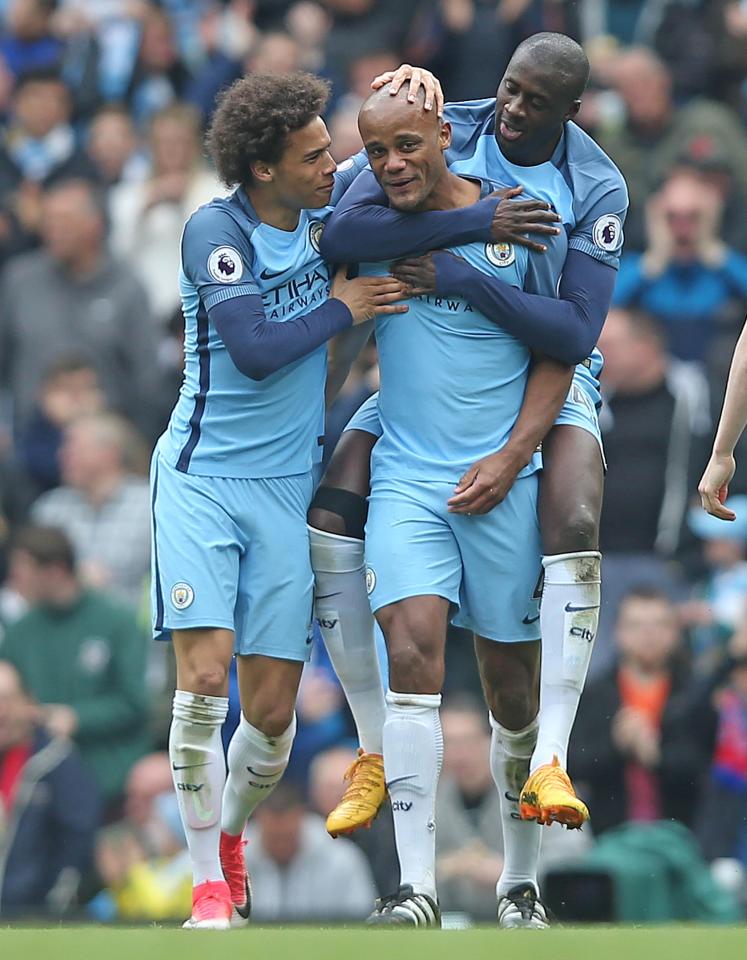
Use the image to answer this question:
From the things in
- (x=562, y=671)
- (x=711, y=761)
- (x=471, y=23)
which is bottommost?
(x=711, y=761)

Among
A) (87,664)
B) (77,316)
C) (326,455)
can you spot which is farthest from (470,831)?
(77,316)

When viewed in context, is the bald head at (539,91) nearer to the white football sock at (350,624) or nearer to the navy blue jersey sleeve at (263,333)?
the navy blue jersey sleeve at (263,333)

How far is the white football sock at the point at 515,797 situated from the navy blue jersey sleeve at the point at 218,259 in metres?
1.75

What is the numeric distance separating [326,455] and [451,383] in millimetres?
2578

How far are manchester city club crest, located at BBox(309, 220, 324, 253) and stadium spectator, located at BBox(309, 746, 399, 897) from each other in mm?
3581

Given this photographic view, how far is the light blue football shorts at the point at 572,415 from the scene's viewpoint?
7473mm

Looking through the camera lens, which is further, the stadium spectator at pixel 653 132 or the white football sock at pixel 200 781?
the stadium spectator at pixel 653 132

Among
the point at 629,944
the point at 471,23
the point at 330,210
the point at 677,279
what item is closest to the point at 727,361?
the point at 677,279

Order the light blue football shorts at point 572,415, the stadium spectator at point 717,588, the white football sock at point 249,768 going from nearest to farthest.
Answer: the light blue football shorts at point 572,415 → the white football sock at point 249,768 → the stadium spectator at point 717,588

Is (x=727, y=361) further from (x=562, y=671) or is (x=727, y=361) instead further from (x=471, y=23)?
(x=562, y=671)

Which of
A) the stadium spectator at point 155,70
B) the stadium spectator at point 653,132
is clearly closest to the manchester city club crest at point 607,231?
the stadium spectator at point 653,132

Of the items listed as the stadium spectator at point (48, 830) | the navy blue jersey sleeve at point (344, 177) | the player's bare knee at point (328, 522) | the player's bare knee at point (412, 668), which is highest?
the navy blue jersey sleeve at point (344, 177)

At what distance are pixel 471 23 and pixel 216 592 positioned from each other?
7.23 metres

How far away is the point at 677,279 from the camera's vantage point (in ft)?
40.3
